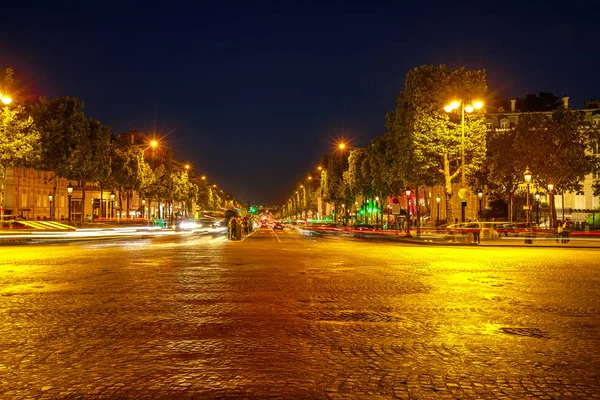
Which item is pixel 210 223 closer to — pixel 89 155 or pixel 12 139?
pixel 89 155

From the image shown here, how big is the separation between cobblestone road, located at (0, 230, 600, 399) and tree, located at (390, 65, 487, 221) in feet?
87.2

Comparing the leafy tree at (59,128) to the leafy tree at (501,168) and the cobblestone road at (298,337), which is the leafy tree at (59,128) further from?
the cobblestone road at (298,337)

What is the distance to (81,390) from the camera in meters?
5.43

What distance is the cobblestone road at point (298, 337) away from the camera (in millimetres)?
5617

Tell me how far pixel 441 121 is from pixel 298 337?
3582cm

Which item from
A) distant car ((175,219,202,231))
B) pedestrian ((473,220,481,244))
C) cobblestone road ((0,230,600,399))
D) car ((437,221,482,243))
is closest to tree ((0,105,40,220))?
cobblestone road ((0,230,600,399))

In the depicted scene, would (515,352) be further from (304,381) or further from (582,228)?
(582,228)

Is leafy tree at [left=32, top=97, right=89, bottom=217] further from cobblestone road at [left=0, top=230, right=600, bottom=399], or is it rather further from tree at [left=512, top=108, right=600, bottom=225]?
tree at [left=512, top=108, right=600, bottom=225]

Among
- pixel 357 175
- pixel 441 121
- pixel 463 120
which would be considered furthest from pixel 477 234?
pixel 357 175

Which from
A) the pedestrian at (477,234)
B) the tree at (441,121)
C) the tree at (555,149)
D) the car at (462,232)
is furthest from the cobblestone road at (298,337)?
the tree at (555,149)

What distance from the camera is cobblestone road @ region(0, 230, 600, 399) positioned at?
221 inches

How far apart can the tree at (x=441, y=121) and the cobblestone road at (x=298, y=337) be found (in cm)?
2659

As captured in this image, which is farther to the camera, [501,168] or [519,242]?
[501,168]

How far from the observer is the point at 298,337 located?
7.82m
